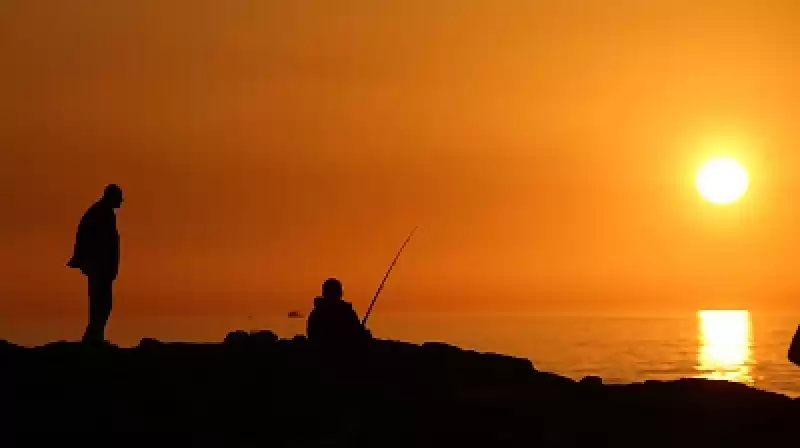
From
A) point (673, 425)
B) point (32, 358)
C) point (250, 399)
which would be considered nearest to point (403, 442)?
point (250, 399)

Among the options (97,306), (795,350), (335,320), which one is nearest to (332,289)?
(335,320)

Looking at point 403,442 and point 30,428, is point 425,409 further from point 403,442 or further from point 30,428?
point 30,428

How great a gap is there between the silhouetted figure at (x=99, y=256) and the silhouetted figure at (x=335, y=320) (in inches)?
135

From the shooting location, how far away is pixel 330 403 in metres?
14.4

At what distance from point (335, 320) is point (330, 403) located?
1.19 meters

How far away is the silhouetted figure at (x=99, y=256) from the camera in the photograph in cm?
1664

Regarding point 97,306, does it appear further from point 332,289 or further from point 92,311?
point 332,289

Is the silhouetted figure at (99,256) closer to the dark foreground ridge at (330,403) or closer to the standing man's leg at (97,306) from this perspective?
the standing man's leg at (97,306)

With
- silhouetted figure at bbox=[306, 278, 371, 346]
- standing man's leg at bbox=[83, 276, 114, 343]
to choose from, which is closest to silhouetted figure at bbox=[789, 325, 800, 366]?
silhouetted figure at bbox=[306, 278, 371, 346]

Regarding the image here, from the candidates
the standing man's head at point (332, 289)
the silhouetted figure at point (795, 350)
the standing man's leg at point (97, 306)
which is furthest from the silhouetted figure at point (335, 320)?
the silhouetted figure at point (795, 350)

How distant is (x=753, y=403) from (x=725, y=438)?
2061 mm

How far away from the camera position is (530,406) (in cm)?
1482

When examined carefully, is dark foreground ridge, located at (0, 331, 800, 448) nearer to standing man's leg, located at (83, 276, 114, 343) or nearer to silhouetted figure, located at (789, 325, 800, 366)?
standing man's leg, located at (83, 276, 114, 343)

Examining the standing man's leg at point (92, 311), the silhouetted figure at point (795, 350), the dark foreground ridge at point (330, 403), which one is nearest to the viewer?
the dark foreground ridge at point (330, 403)
